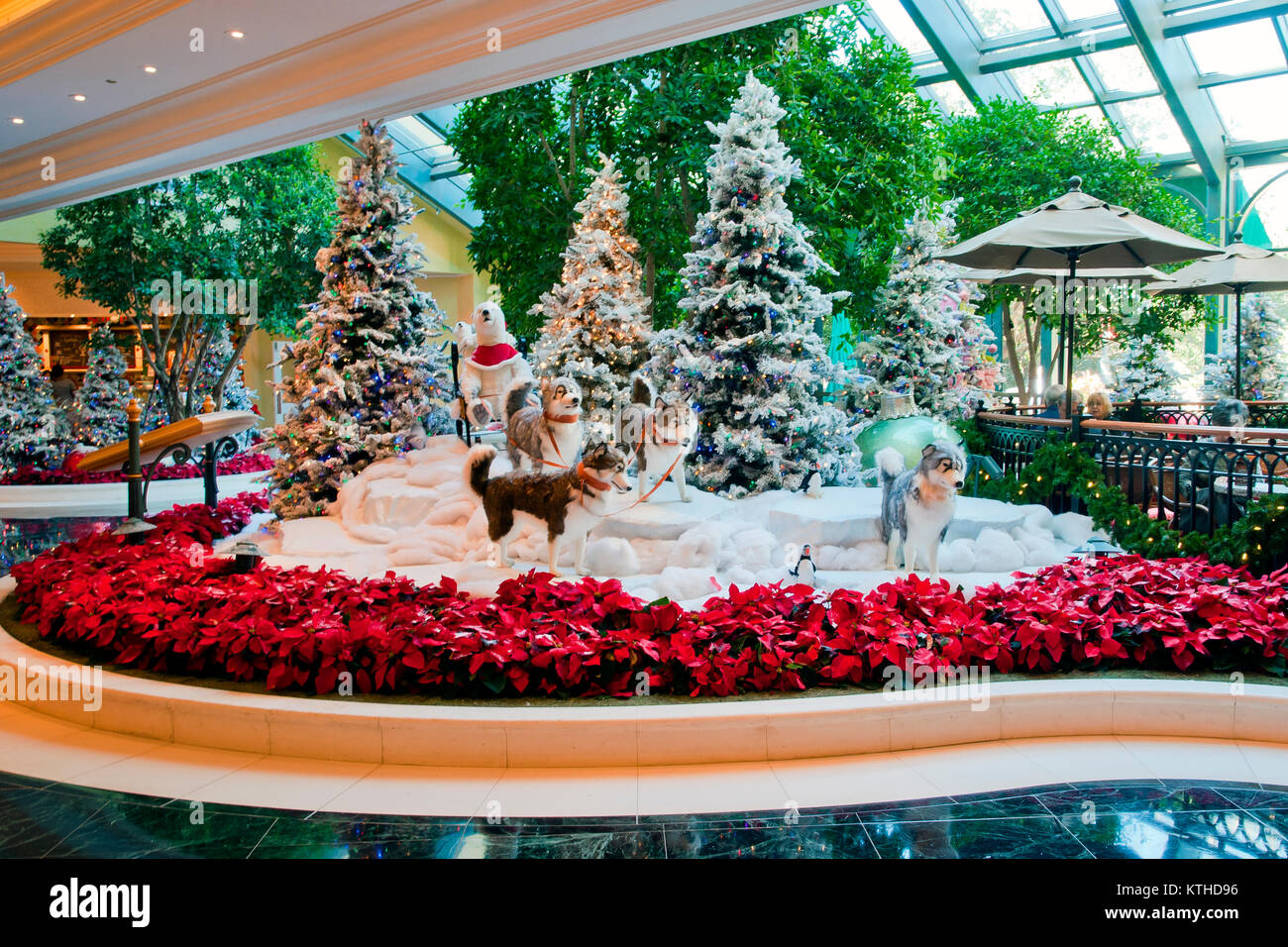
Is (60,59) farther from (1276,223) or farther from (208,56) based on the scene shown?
(1276,223)

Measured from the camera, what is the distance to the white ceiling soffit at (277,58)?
22.1ft

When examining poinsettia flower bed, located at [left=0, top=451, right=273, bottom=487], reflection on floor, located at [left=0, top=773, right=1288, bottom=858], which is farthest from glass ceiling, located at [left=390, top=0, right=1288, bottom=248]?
reflection on floor, located at [left=0, top=773, right=1288, bottom=858]

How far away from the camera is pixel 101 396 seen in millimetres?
14203

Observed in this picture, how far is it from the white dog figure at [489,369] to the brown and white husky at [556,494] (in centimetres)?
187

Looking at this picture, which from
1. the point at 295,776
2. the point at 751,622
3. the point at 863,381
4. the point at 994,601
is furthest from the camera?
the point at 863,381

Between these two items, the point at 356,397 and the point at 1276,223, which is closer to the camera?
the point at 356,397

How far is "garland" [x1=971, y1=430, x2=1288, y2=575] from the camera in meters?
4.54

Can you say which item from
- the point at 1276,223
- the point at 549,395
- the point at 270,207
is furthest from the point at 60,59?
the point at 1276,223

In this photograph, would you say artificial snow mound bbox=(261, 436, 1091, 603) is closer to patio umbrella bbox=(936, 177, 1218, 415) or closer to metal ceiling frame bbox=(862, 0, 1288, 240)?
patio umbrella bbox=(936, 177, 1218, 415)

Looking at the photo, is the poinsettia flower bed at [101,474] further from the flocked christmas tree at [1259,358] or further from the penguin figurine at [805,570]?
the flocked christmas tree at [1259,358]

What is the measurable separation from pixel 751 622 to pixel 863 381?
8.00 metres

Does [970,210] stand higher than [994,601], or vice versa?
[970,210]

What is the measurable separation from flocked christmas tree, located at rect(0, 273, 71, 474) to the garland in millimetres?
13446

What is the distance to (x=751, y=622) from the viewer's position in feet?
11.9
